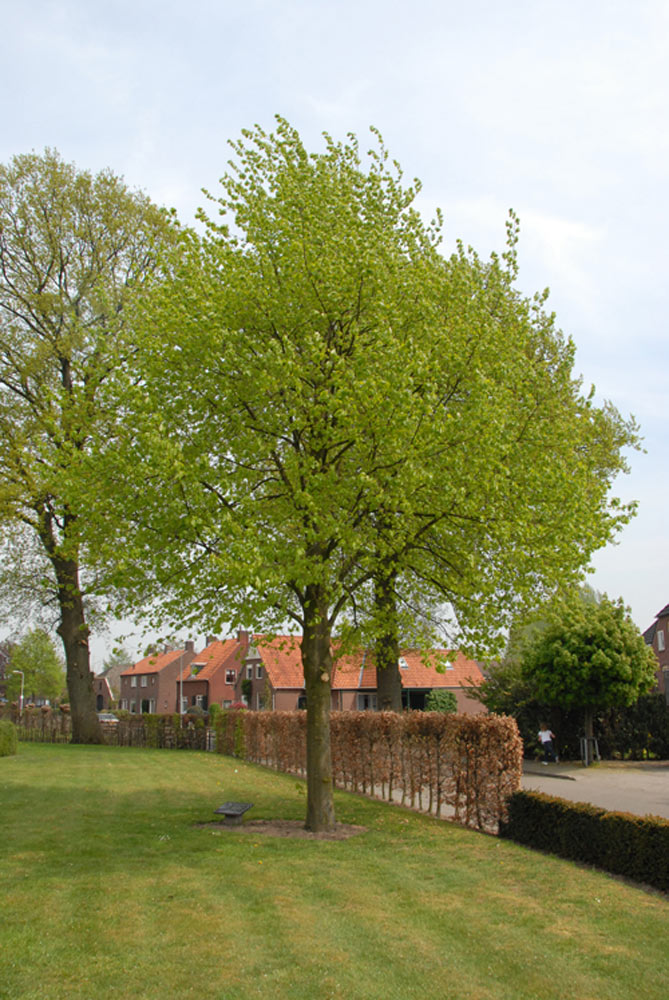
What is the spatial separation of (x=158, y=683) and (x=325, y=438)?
255 ft

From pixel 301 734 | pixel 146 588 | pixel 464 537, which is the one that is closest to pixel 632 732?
pixel 301 734

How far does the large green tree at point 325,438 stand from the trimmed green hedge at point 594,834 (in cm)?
280

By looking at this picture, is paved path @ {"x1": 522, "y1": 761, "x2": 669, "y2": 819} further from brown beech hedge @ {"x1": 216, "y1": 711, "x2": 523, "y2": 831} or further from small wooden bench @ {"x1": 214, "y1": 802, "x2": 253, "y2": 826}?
small wooden bench @ {"x1": 214, "y1": 802, "x2": 253, "y2": 826}

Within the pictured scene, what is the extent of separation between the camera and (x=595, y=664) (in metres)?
26.2

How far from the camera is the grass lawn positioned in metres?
5.98

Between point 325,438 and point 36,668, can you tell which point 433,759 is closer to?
point 325,438

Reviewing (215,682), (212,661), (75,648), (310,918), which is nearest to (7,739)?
(75,648)

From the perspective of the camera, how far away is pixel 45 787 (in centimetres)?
1859

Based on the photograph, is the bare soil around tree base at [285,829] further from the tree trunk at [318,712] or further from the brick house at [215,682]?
the brick house at [215,682]

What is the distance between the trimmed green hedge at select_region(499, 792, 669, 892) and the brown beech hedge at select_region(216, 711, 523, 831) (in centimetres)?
69

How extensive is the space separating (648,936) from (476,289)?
10.2 m

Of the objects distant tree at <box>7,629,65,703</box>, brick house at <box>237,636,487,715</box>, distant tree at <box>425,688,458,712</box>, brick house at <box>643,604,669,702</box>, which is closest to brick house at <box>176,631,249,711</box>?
distant tree at <box>7,629,65,703</box>

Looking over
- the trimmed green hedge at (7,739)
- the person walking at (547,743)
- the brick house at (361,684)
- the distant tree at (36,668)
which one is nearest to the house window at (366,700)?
the brick house at (361,684)

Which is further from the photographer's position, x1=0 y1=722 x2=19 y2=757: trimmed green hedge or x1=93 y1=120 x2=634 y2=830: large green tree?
x1=0 y1=722 x2=19 y2=757: trimmed green hedge
